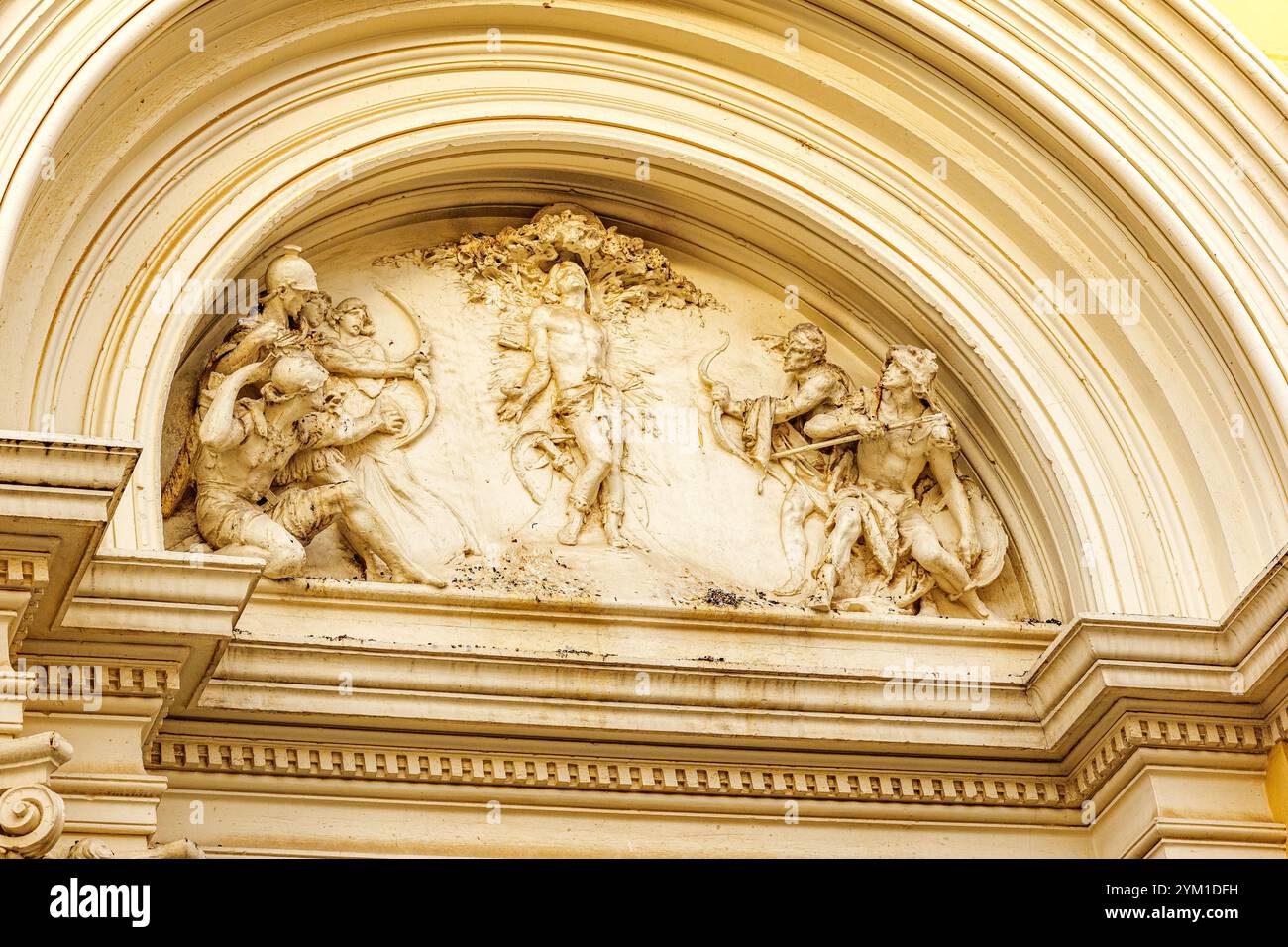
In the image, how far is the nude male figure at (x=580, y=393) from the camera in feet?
32.5

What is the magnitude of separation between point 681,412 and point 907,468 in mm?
1016

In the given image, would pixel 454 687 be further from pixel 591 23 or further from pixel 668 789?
pixel 591 23

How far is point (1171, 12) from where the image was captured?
33.6 ft

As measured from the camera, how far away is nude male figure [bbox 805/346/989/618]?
33.1 ft

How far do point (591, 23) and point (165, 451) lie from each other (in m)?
2.77

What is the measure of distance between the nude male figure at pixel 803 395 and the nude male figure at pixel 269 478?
1.67 metres

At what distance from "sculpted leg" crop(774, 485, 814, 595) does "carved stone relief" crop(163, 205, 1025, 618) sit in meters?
0.01

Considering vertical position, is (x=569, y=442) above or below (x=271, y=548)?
above

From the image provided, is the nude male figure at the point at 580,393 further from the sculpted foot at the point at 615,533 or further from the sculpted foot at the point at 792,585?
the sculpted foot at the point at 792,585

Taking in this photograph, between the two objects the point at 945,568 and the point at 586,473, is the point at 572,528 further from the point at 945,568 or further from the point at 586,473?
the point at 945,568

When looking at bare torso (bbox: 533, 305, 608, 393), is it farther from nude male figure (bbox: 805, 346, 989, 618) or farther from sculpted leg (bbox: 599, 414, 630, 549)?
nude male figure (bbox: 805, 346, 989, 618)

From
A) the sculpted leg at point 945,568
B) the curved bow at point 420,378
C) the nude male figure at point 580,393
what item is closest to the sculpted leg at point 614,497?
the nude male figure at point 580,393

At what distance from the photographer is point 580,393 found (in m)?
10.1

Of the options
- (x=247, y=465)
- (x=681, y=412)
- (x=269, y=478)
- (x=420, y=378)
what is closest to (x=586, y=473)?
(x=681, y=412)
